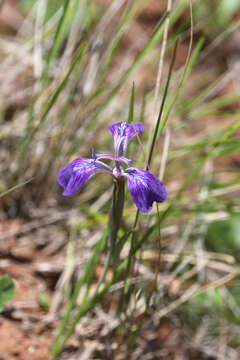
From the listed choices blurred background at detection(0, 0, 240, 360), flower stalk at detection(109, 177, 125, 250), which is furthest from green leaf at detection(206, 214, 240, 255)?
flower stalk at detection(109, 177, 125, 250)

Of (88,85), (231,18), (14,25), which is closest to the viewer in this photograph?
(88,85)

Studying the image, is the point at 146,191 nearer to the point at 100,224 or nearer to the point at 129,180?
the point at 129,180

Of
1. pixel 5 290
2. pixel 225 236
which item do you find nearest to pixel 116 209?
pixel 5 290

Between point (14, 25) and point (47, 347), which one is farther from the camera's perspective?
point (14, 25)

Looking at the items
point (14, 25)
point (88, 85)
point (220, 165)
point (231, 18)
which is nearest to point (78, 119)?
point (88, 85)

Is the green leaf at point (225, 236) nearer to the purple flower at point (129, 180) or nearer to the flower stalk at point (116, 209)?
the flower stalk at point (116, 209)

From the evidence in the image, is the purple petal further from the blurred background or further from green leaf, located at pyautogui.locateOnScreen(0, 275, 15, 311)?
green leaf, located at pyautogui.locateOnScreen(0, 275, 15, 311)

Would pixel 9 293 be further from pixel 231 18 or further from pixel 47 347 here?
pixel 231 18
